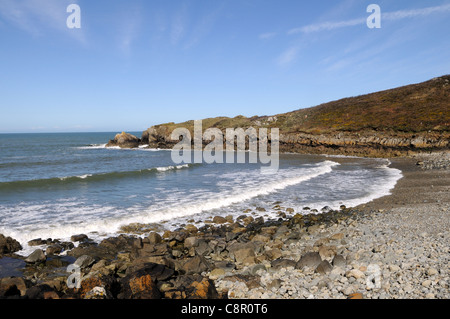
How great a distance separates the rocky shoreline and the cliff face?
111 ft

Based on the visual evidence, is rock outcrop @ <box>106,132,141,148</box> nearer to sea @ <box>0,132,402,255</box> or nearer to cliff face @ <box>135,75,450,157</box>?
cliff face @ <box>135,75,450,157</box>

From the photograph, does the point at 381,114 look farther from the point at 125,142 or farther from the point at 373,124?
the point at 125,142

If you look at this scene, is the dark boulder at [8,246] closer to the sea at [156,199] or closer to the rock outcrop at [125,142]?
the sea at [156,199]

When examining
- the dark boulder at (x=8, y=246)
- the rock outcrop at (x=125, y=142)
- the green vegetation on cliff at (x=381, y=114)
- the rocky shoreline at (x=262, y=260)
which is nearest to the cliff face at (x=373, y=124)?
the green vegetation on cliff at (x=381, y=114)

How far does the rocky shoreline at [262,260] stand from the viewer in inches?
229

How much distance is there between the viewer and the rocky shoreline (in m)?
5.80

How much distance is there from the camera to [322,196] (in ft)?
57.1

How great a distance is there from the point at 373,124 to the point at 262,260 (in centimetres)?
5008

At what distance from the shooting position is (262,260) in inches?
317

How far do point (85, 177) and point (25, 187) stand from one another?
17.2 ft

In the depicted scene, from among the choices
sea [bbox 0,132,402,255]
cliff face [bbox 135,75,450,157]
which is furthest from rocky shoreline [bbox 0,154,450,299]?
cliff face [bbox 135,75,450,157]

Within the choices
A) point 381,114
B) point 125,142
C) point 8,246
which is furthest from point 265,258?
point 125,142

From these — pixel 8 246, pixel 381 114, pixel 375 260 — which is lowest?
pixel 8 246
